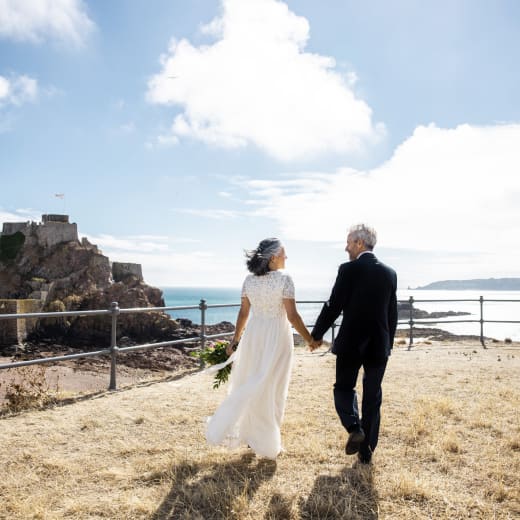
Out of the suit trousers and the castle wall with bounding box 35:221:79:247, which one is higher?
the castle wall with bounding box 35:221:79:247

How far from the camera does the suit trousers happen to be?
366cm

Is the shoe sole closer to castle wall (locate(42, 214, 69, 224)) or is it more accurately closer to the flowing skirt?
the flowing skirt

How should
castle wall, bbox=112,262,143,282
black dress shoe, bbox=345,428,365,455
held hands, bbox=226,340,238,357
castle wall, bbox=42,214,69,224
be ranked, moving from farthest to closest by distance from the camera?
castle wall, bbox=42,214,69,224 → castle wall, bbox=112,262,143,282 → held hands, bbox=226,340,238,357 → black dress shoe, bbox=345,428,365,455

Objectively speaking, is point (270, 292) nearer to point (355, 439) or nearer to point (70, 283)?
point (355, 439)

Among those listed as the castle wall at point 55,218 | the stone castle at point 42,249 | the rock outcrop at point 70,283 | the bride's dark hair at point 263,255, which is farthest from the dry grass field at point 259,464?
the castle wall at point 55,218

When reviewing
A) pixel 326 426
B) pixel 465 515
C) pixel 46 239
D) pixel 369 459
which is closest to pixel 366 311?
pixel 369 459

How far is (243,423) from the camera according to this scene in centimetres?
380

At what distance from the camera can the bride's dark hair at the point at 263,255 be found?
3768mm

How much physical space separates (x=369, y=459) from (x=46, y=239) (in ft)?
170

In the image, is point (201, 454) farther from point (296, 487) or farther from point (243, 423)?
point (296, 487)

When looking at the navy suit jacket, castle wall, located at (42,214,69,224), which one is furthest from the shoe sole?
castle wall, located at (42,214,69,224)

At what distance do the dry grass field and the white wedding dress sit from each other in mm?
236

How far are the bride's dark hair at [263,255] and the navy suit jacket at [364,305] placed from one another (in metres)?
0.54

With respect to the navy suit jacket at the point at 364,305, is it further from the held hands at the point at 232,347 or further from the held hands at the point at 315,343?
the held hands at the point at 232,347
